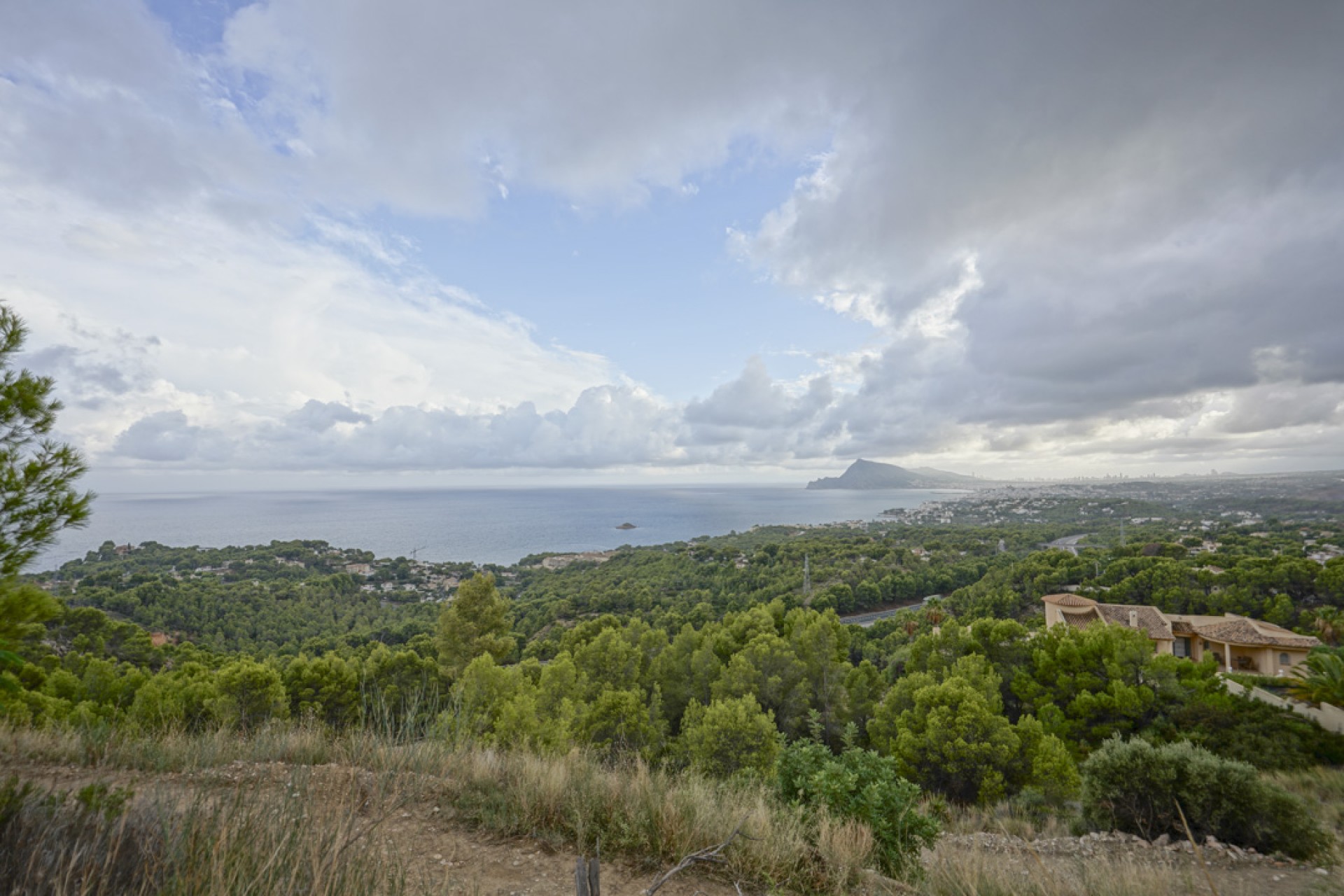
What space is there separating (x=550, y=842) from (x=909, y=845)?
265 cm

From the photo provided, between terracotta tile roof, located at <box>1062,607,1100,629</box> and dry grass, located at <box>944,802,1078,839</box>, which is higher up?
dry grass, located at <box>944,802,1078,839</box>

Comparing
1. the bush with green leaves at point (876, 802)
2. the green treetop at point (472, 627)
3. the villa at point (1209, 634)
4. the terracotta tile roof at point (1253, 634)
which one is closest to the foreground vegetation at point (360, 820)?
the bush with green leaves at point (876, 802)

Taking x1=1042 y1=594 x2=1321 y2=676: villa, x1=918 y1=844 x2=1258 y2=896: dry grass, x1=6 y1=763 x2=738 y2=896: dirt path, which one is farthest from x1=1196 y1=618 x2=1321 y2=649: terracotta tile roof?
x1=6 y1=763 x2=738 y2=896: dirt path

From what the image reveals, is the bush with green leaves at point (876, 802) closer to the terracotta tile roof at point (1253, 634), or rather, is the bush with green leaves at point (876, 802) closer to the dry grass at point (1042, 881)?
the dry grass at point (1042, 881)

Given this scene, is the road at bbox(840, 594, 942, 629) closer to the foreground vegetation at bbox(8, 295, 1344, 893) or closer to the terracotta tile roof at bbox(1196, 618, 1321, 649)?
the foreground vegetation at bbox(8, 295, 1344, 893)

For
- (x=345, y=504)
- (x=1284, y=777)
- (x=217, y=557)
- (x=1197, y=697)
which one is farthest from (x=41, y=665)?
(x=345, y=504)

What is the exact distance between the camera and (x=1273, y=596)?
2188 cm

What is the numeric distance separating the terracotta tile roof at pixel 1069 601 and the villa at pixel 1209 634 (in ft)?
0.08

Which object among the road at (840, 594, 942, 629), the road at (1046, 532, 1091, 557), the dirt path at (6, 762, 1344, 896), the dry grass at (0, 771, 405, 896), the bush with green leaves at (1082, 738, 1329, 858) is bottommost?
the road at (840, 594, 942, 629)

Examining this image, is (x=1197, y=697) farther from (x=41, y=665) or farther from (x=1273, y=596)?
(x=41, y=665)

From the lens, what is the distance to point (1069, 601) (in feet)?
73.1

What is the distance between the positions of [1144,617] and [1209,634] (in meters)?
1.82

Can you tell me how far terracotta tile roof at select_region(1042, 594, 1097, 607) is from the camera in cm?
2162

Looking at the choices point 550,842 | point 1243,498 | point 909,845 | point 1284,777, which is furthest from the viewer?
point 1243,498
